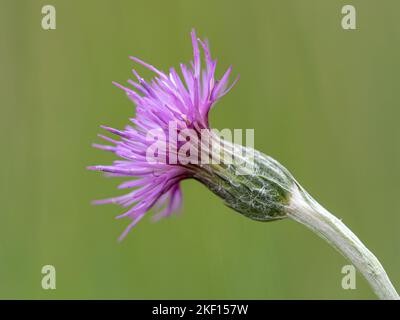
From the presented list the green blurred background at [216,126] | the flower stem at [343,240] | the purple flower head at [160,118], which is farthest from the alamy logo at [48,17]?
the flower stem at [343,240]

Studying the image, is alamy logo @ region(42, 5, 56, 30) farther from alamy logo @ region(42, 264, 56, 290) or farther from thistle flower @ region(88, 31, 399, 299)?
thistle flower @ region(88, 31, 399, 299)

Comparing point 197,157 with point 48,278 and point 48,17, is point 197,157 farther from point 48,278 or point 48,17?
point 48,17

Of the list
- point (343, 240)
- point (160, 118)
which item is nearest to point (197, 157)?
point (160, 118)

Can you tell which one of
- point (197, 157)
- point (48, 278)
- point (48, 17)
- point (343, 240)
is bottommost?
point (48, 278)

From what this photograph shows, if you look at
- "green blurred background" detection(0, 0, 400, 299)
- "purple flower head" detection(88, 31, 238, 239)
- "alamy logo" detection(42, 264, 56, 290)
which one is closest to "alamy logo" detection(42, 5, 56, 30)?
"green blurred background" detection(0, 0, 400, 299)

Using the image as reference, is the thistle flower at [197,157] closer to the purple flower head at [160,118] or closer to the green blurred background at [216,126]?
the purple flower head at [160,118]
